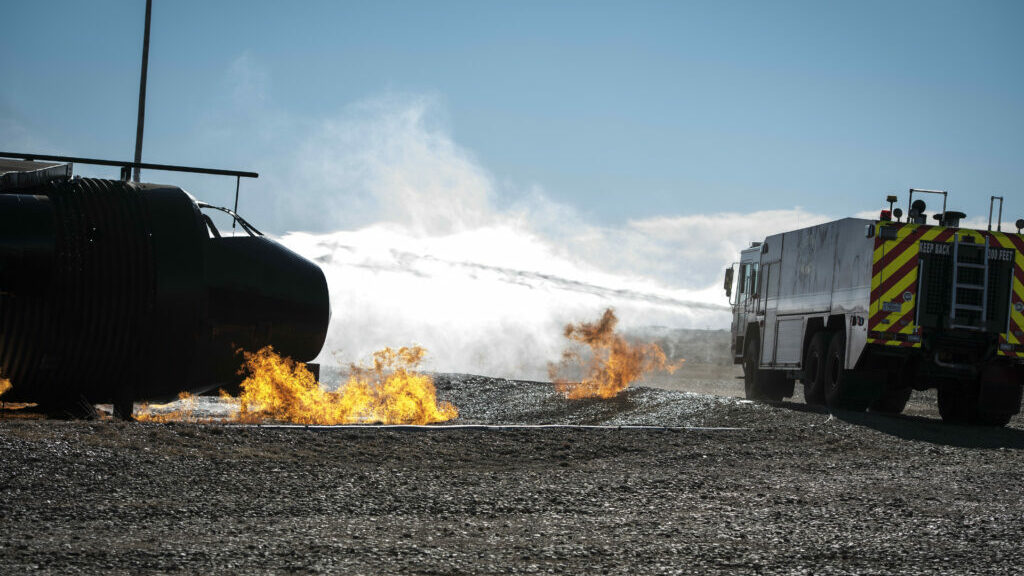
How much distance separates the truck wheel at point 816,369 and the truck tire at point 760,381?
2.45m

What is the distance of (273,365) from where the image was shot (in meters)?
11.9

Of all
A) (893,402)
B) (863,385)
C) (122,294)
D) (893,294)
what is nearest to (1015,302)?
(893,294)

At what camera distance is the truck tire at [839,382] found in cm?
1783

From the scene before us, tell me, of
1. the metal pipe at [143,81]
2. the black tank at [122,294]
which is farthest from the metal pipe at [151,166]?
the metal pipe at [143,81]

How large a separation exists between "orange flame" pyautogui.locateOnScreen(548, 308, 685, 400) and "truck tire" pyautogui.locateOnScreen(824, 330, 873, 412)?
3376mm

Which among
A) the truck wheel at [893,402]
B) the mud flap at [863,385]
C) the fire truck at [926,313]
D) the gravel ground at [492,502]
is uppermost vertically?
the fire truck at [926,313]

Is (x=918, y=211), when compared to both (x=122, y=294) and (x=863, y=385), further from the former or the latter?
(x=122, y=294)

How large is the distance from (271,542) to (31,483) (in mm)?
2577

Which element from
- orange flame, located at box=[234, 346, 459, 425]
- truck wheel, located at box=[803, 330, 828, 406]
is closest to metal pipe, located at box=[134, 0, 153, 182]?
orange flame, located at box=[234, 346, 459, 425]

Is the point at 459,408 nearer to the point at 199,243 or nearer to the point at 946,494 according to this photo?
the point at 199,243

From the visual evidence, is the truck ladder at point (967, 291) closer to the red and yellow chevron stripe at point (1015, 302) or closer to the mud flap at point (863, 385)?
the red and yellow chevron stripe at point (1015, 302)

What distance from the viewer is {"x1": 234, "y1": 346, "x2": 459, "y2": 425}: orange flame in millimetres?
11930

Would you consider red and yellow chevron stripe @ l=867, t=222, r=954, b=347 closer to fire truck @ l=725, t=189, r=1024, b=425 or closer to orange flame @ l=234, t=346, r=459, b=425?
fire truck @ l=725, t=189, r=1024, b=425

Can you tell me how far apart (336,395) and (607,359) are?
8443 millimetres
